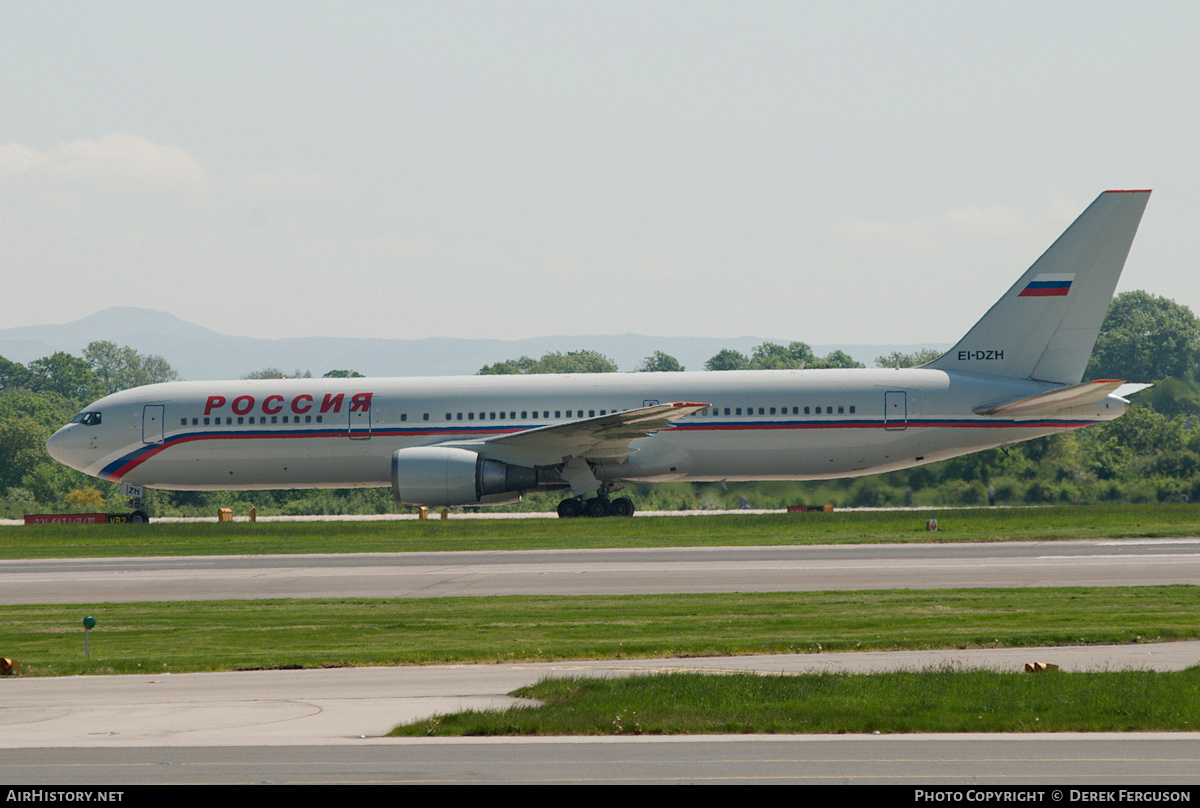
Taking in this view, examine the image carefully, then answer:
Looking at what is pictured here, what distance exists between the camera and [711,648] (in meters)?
14.7

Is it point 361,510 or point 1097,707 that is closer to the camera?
point 1097,707

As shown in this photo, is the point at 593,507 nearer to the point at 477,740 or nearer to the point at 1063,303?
the point at 1063,303

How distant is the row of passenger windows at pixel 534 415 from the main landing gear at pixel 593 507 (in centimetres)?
277

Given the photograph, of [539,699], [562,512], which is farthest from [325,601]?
[562,512]

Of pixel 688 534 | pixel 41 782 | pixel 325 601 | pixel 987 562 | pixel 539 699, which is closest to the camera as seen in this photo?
pixel 41 782

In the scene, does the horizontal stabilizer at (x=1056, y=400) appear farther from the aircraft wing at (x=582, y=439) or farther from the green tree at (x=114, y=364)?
the green tree at (x=114, y=364)

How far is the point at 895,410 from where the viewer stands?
3528 centimetres

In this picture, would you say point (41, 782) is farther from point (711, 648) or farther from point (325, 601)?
point (325, 601)

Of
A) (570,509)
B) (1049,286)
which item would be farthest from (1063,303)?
(570,509)

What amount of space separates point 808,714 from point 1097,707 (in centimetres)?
264

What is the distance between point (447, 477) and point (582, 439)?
4.23 metres

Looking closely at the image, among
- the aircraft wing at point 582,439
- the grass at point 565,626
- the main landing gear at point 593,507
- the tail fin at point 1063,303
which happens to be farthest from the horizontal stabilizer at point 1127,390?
the grass at point 565,626

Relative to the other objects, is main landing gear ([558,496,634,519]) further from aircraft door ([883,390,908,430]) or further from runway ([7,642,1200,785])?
runway ([7,642,1200,785])

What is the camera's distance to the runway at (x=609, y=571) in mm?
21328
